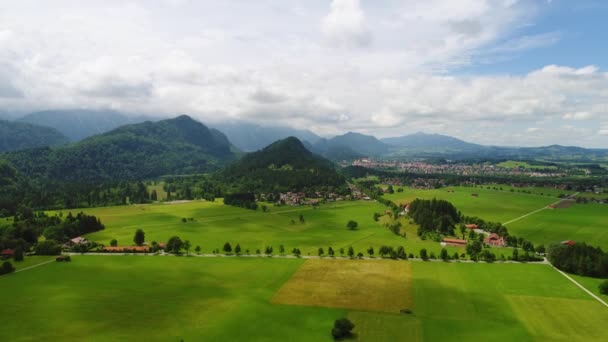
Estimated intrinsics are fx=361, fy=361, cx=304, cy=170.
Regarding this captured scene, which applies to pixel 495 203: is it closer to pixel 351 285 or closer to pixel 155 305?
pixel 351 285

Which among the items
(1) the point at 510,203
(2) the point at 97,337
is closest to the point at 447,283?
(2) the point at 97,337

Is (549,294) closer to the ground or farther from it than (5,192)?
closer to the ground

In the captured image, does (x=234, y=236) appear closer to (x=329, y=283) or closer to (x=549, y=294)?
(x=329, y=283)

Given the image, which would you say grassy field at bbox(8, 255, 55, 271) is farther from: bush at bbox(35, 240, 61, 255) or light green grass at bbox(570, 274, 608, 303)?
light green grass at bbox(570, 274, 608, 303)

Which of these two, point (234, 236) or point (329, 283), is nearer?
point (329, 283)

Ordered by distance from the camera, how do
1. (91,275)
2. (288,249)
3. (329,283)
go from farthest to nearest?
(288,249) < (91,275) < (329,283)

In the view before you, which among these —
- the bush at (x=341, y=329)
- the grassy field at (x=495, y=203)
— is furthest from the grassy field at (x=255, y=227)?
the bush at (x=341, y=329)
